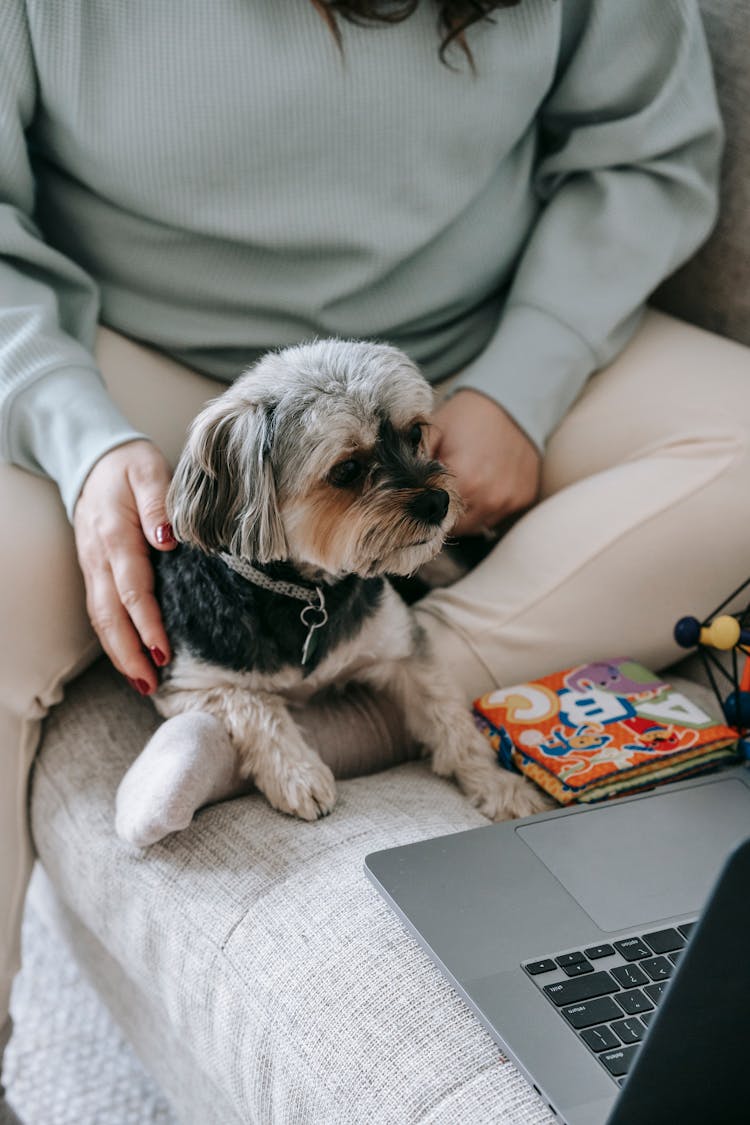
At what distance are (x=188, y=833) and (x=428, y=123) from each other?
89 centimetres

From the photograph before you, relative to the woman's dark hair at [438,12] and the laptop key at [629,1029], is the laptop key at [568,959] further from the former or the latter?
the woman's dark hair at [438,12]

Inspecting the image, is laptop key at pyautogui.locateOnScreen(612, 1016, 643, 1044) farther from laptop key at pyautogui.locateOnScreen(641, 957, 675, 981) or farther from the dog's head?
the dog's head

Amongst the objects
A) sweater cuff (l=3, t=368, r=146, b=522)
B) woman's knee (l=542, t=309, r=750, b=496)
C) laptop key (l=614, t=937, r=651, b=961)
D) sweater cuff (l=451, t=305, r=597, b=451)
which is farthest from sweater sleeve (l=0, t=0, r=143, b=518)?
laptop key (l=614, t=937, r=651, b=961)

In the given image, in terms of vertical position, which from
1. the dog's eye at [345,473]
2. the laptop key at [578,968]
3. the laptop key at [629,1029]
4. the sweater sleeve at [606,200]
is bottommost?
the laptop key at [578,968]

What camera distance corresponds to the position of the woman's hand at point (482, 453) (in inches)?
54.0

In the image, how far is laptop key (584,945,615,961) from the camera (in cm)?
83

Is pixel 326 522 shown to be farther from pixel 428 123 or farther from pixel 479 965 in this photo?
pixel 428 123

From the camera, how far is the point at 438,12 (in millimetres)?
1297

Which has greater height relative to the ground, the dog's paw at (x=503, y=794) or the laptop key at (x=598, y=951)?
the laptop key at (x=598, y=951)

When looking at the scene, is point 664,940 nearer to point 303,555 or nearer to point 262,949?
point 262,949

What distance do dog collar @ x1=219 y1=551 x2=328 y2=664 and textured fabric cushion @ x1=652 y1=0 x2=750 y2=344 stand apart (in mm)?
789

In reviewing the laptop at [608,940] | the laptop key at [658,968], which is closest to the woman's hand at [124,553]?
the laptop at [608,940]

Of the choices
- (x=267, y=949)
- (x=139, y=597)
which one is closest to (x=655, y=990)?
(x=267, y=949)

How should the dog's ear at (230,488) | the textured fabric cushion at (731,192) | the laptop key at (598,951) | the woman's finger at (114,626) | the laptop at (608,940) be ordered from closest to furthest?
the laptop at (608,940)
the laptop key at (598,951)
the dog's ear at (230,488)
the woman's finger at (114,626)
the textured fabric cushion at (731,192)
